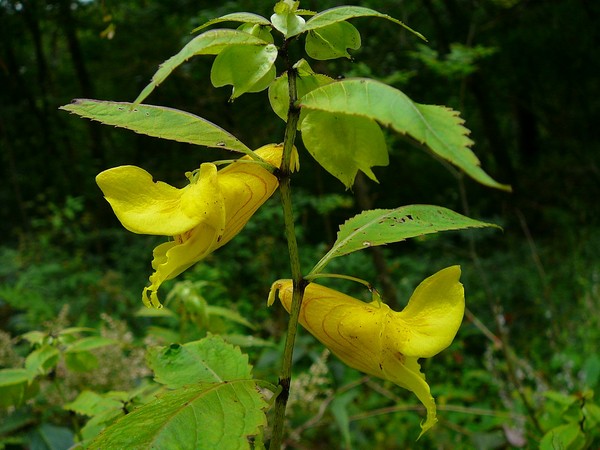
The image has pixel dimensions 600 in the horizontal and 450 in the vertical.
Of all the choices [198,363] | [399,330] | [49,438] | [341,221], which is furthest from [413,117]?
[341,221]

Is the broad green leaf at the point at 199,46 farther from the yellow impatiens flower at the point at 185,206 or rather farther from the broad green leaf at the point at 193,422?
the broad green leaf at the point at 193,422

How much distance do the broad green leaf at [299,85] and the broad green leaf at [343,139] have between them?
0.11ft

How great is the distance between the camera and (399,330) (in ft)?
2.00

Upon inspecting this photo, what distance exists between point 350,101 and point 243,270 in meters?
3.28

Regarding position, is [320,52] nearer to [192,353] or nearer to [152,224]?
[152,224]

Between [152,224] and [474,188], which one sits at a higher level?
[152,224]

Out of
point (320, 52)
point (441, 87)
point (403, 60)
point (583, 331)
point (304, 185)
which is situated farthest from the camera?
point (304, 185)

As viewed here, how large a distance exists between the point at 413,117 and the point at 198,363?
46cm

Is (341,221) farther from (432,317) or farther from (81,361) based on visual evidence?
(432,317)

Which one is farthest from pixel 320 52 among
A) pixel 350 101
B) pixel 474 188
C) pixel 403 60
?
pixel 474 188

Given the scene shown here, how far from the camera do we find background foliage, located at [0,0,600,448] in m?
1.77

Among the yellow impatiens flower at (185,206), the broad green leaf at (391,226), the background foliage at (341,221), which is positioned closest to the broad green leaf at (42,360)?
the background foliage at (341,221)

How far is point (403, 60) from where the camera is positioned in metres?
4.39

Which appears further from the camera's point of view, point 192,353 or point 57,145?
point 57,145
